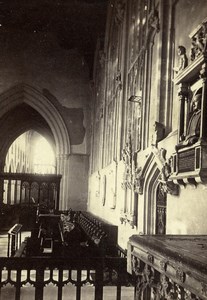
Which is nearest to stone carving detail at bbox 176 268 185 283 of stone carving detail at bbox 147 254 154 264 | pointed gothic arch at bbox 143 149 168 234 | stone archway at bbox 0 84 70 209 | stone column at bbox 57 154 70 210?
stone carving detail at bbox 147 254 154 264

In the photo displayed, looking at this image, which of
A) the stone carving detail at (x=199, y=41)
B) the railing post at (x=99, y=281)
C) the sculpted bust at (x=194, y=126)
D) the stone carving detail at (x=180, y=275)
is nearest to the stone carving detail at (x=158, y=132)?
the sculpted bust at (x=194, y=126)

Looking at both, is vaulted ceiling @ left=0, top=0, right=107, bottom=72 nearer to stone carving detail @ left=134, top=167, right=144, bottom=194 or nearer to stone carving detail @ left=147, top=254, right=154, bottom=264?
stone carving detail @ left=134, top=167, right=144, bottom=194

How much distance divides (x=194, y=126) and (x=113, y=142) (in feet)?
21.6

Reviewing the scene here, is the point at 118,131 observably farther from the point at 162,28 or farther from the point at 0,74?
the point at 0,74

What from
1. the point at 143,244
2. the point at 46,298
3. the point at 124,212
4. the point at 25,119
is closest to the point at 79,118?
the point at 25,119

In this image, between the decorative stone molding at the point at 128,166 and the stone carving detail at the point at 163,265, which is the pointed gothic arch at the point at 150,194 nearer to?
the decorative stone molding at the point at 128,166

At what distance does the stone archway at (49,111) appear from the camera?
17.8 m

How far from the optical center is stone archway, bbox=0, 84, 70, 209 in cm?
1783

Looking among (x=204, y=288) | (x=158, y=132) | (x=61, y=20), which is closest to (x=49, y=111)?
(x=61, y=20)

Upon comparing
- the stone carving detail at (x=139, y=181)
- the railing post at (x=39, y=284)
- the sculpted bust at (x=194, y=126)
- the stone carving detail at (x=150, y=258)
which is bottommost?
the railing post at (x=39, y=284)

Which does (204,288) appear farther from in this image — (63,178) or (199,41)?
(63,178)

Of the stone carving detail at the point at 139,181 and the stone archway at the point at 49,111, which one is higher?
the stone archway at the point at 49,111

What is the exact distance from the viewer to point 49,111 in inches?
707

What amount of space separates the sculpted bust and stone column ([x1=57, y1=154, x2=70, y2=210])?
13464 millimetres
